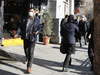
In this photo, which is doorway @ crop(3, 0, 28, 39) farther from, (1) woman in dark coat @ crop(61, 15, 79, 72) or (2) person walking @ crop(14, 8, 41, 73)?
(1) woman in dark coat @ crop(61, 15, 79, 72)

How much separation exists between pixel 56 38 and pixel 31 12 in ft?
19.6

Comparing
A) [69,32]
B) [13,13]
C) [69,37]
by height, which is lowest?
[69,37]

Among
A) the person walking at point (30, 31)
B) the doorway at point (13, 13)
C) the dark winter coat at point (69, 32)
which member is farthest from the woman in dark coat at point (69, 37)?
the doorway at point (13, 13)

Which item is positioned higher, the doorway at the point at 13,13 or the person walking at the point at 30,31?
the doorway at the point at 13,13

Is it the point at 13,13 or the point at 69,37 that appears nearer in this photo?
the point at 69,37

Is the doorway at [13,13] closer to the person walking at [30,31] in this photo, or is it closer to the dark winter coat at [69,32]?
the person walking at [30,31]

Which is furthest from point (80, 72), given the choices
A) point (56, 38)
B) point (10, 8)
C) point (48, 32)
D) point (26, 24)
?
point (10, 8)

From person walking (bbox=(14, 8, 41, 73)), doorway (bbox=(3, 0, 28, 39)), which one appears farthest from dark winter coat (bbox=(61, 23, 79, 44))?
doorway (bbox=(3, 0, 28, 39))

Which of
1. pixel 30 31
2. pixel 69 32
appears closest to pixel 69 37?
pixel 69 32

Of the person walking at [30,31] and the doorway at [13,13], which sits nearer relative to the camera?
the person walking at [30,31]

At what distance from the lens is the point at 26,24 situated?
431 centimetres

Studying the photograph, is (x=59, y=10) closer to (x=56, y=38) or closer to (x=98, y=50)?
(x=56, y=38)

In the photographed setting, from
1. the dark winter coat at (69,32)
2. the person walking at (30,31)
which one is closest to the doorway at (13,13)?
the person walking at (30,31)

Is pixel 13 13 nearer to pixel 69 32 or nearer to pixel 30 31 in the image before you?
pixel 30 31
